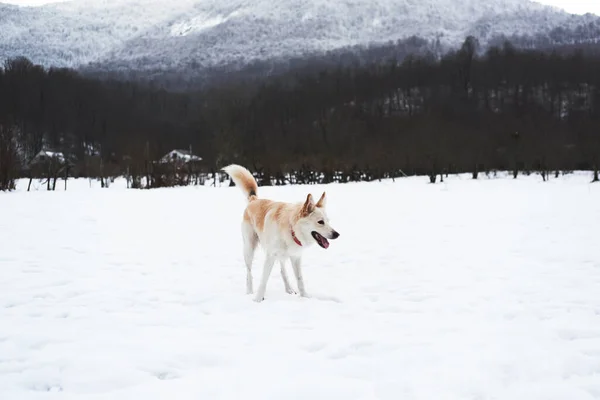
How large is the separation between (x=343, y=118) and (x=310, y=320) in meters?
72.2

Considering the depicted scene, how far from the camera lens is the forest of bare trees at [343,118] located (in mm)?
41844

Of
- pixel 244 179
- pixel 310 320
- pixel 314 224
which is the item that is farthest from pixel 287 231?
pixel 244 179

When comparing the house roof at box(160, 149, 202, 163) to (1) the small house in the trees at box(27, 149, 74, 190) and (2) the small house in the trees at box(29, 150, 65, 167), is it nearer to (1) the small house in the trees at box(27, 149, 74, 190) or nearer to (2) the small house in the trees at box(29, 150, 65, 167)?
(1) the small house in the trees at box(27, 149, 74, 190)

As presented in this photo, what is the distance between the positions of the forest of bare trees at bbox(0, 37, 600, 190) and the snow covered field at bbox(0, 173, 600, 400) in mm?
26068

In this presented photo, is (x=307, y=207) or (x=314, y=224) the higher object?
(x=307, y=207)

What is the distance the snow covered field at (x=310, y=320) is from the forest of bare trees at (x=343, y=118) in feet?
85.5

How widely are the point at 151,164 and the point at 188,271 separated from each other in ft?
88.3

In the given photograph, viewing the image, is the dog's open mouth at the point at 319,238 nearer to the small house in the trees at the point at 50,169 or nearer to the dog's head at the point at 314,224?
the dog's head at the point at 314,224

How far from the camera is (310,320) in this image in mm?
4477

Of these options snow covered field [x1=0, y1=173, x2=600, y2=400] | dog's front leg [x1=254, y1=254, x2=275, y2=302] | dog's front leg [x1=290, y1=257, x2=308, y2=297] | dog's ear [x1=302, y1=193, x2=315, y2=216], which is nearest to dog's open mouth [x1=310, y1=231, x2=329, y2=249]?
dog's ear [x1=302, y1=193, x2=315, y2=216]

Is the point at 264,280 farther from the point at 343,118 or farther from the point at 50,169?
the point at 343,118

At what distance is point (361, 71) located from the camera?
91.2 m

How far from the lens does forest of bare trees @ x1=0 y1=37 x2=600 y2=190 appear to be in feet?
137

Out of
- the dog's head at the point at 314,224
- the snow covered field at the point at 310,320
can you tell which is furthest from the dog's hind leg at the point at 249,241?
the dog's head at the point at 314,224
